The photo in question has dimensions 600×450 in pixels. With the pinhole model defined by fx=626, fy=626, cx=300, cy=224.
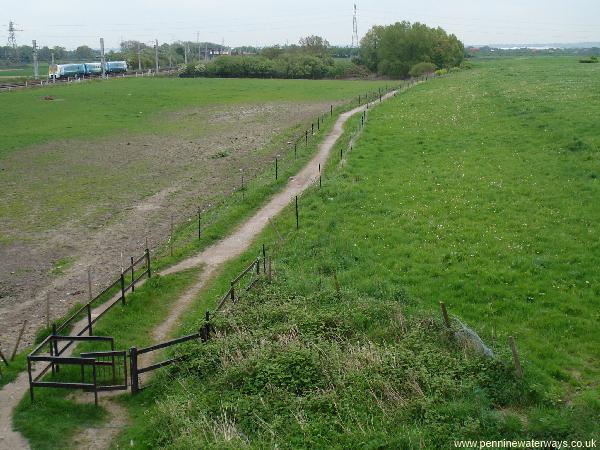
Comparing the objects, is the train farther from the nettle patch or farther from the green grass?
the nettle patch

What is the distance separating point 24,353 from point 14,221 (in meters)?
15.0

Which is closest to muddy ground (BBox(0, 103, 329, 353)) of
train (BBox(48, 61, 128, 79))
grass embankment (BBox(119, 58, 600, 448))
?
grass embankment (BBox(119, 58, 600, 448))

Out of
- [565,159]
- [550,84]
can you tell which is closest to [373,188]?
[565,159]

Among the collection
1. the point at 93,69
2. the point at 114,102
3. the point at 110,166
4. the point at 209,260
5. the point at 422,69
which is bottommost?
the point at 209,260

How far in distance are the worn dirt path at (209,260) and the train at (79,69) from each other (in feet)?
342

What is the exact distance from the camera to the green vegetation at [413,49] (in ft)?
424

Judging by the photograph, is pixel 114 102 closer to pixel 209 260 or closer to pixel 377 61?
pixel 209 260

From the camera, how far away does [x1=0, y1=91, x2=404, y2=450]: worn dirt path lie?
14727mm

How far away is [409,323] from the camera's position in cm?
1711

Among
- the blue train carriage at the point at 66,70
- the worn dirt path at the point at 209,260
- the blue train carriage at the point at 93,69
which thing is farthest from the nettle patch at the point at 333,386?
the blue train carriage at the point at 93,69

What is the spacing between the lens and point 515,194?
95.3 ft

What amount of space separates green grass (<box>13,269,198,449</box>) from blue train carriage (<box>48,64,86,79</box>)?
124 metres

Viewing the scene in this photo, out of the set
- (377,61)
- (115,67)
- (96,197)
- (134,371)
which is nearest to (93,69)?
(115,67)

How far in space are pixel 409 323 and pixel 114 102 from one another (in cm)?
7271
